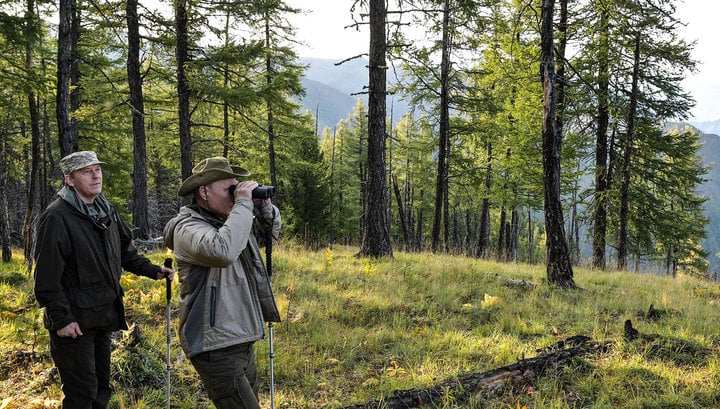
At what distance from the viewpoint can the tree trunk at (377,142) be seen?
984 centimetres

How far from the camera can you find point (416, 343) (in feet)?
17.9

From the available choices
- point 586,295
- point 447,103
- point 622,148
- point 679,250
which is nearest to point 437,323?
point 586,295

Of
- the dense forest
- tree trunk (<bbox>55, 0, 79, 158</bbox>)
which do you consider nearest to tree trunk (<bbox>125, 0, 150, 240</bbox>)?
the dense forest

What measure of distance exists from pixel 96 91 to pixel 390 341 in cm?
1664

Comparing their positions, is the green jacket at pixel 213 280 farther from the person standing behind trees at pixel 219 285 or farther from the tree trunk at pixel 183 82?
the tree trunk at pixel 183 82

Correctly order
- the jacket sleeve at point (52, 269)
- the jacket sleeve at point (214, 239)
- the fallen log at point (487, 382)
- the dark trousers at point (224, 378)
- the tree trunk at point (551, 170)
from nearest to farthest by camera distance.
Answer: the jacket sleeve at point (214, 239) → the dark trousers at point (224, 378) → the jacket sleeve at point (52, 269) → the fallen log at point (487, 382) → the tree trunk at point (551, 170)

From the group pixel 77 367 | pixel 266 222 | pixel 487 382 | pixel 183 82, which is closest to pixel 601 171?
pixel 487 382

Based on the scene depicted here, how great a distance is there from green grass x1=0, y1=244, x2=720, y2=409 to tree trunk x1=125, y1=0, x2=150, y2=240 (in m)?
4.05

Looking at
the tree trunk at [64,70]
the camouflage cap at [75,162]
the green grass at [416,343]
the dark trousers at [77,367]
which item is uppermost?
the tree trunk at [64,70]

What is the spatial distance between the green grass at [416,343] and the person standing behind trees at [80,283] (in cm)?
82

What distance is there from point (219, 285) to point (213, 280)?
5 centimetres

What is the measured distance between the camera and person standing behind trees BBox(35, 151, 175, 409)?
303 centimetres

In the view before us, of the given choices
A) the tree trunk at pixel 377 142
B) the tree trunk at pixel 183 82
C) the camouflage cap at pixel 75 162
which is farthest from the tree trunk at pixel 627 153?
the camouflage cap at pixel 75 162

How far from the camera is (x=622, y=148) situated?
1614 cm
